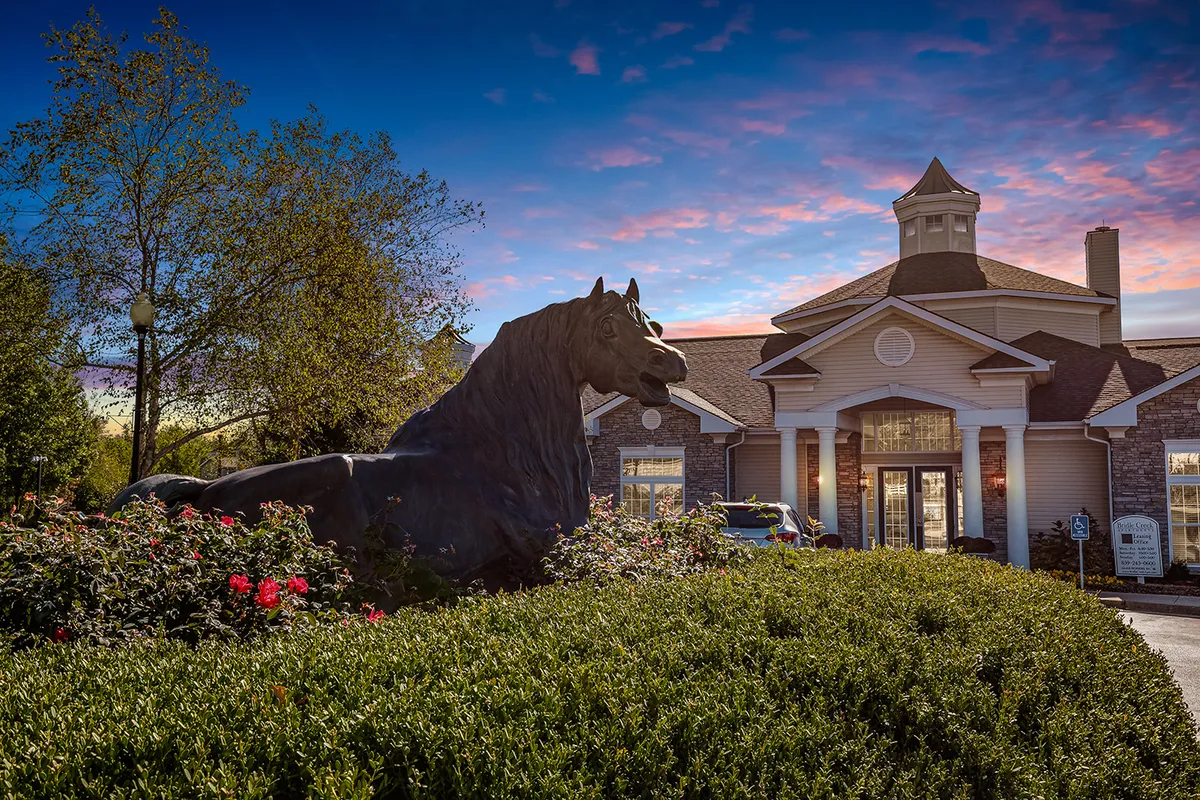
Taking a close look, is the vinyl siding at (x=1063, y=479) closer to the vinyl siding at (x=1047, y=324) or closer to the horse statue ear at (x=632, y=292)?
the vinyl siding at (x=1047, y=324)

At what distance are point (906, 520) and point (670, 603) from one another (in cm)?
2110

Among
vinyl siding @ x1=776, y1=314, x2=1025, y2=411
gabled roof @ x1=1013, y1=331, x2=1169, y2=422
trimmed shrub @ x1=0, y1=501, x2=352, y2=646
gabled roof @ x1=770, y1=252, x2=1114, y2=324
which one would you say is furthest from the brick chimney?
trimmed shrub @ x1=0, y1=501, x2=352, y2=646

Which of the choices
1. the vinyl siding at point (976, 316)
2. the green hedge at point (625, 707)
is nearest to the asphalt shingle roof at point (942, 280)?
the vinyl siding at point (976, 316)

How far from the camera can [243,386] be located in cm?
2031

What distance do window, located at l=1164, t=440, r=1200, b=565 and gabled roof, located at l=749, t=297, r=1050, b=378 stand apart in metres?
3.39

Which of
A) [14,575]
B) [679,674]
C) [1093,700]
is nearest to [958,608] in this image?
[1093,700]

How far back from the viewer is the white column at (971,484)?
2058 cm

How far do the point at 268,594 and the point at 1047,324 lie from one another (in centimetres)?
2672

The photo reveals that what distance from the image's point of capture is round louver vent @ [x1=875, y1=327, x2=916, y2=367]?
865 inches

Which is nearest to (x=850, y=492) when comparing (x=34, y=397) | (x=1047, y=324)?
(x=1047, y=324)

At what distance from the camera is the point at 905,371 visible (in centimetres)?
2198

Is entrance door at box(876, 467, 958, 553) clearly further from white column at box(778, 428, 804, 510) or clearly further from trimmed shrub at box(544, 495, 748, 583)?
trimmed shrub at box(544, 495, 748, 583)

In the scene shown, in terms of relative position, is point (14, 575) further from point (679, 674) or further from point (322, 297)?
point (322, 297)

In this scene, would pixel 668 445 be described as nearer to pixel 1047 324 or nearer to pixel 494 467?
pixel 1047 324
